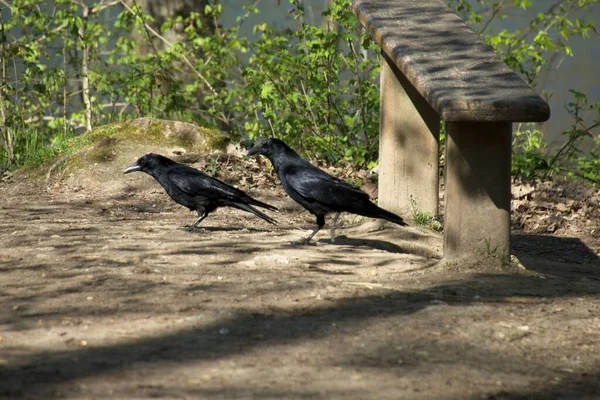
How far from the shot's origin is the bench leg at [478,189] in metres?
6.14

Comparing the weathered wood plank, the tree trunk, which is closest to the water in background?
the tree trunk

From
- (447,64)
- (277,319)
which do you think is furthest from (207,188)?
(277,319)

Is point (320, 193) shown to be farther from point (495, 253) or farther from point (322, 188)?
point (495, 253)

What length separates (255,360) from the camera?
422cm

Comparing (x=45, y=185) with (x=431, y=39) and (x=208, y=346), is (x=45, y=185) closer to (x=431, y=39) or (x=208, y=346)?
(x=431, y=39)

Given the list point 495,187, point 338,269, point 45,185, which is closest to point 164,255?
point 338,269

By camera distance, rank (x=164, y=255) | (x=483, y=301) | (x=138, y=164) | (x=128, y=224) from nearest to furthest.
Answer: (x=483, y=301) < (x=164, y=255) < (x=128, y=224) < (x=138, y=164)

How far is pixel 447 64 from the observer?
6602 millimetres

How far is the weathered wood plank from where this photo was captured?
5.67 m

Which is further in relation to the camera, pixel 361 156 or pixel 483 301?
pixel 361 156

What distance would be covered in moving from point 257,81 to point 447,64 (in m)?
4.82

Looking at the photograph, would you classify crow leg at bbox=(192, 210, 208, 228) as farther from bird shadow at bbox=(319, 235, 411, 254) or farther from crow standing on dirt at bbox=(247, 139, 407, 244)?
bird shadow at bbox=(319, 235, 411, 254)

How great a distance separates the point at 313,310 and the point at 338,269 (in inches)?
51.5

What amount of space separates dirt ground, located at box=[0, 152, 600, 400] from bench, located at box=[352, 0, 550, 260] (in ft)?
1.11
